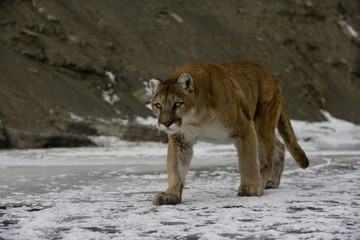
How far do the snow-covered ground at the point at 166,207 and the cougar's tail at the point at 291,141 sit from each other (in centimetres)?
29

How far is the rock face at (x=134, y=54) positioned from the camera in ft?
53.6

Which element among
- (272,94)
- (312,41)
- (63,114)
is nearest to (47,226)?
(272,94)

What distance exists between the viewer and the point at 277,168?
7.21m

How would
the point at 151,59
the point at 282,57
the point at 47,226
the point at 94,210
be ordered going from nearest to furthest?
the point at 47,226 < the point at 94,210 < the point at 151,59 < the point at 282,57

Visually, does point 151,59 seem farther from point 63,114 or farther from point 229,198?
point 229,198


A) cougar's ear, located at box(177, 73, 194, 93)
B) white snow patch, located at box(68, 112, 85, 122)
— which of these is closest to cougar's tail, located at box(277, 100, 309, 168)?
cougar's ear, located at box(177, 73, 194, 93)

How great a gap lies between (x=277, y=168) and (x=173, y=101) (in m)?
2.18

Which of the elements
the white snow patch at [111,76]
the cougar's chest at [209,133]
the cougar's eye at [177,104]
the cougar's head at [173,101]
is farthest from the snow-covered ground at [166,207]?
the white snow patch at [111,76]

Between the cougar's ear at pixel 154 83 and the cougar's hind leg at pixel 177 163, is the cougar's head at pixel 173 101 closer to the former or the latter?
the cougar's ear at pixel 154 83

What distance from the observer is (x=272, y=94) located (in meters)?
7.17

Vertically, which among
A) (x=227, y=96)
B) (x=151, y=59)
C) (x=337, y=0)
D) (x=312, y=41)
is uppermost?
(x=337, y=0)

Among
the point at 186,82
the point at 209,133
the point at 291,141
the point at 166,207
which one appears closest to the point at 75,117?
the point at 291,141

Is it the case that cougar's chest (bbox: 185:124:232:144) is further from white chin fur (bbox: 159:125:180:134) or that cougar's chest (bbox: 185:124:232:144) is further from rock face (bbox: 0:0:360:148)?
rock face (bbox: 0:0:360:148)

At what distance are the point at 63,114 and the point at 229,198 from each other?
11.3 metres
